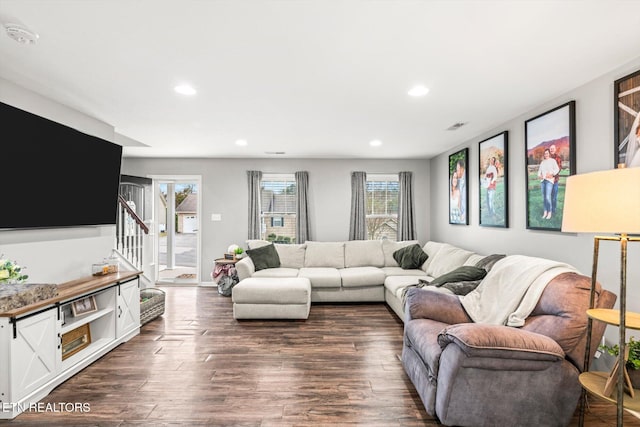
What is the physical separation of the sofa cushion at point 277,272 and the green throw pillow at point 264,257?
0.32 ft

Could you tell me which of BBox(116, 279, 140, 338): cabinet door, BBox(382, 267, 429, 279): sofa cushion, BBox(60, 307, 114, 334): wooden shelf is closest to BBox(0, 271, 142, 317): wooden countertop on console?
BBox(116, 279, 140, 338): cabinet door

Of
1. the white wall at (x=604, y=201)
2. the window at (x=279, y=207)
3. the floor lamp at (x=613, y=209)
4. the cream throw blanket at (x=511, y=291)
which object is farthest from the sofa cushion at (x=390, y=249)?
the floor lamp at (x=613, y=209)

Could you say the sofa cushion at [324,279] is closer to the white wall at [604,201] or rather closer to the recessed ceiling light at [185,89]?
the white wall at [604,201]

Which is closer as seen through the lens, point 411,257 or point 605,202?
point 605,202

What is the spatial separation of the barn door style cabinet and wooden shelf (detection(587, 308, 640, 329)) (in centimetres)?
360

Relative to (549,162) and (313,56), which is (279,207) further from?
(549,162)

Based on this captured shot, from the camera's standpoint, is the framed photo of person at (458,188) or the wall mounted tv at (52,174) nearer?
the wall mounted tv at (52,174)

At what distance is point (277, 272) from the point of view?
507 cm

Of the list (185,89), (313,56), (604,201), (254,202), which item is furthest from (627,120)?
(254,202)

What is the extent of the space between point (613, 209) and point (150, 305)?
4.52 meters

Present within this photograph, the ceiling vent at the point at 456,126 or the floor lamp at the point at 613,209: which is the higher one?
the ceiling vent at the point at 456,126

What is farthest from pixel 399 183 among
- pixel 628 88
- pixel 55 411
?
pixel 55 411

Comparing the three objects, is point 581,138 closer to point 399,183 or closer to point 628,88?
point 628,88

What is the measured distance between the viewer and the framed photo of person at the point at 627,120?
7.27 feet
